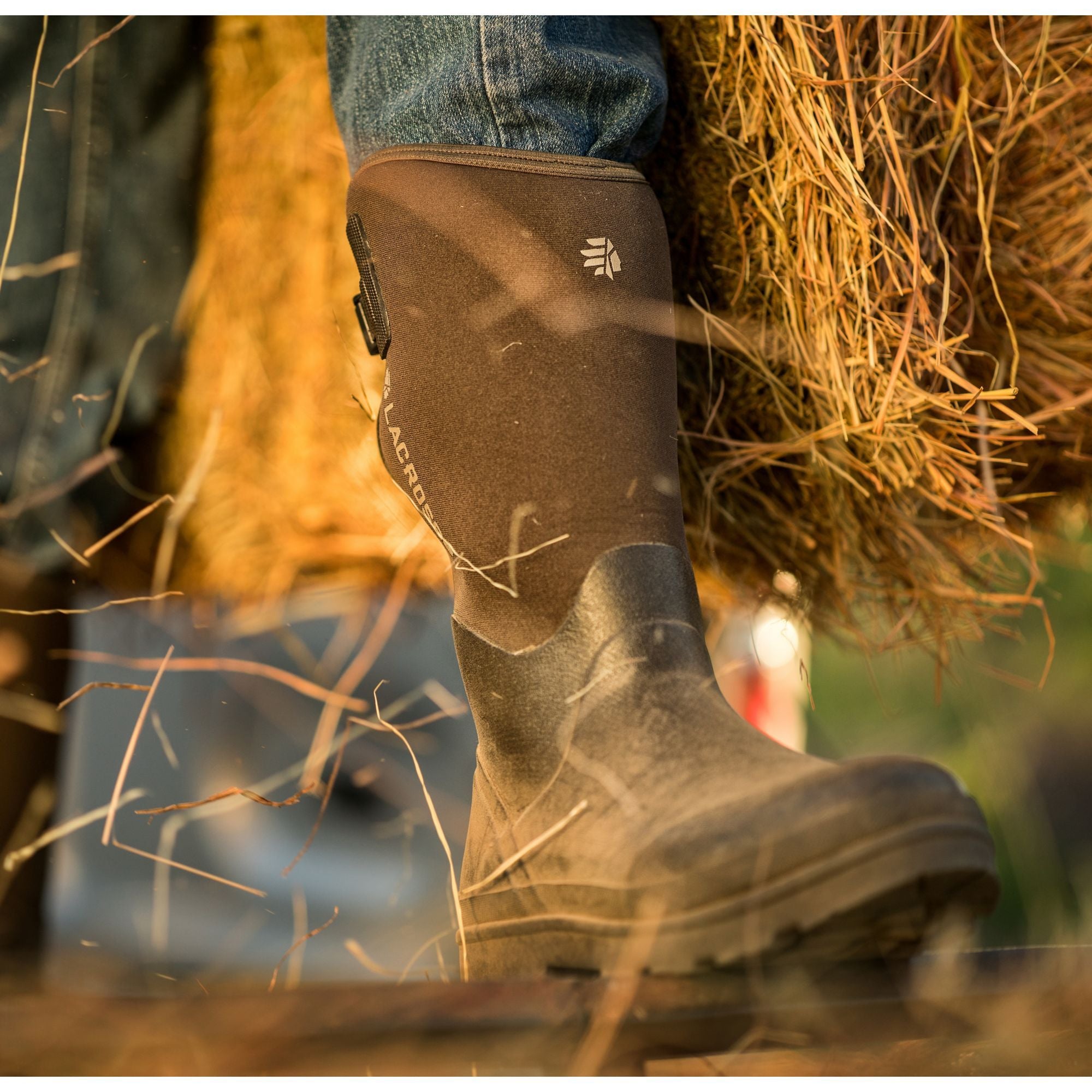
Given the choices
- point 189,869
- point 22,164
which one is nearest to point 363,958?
point 189,869

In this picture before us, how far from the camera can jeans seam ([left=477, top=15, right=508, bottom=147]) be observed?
1.46 feet

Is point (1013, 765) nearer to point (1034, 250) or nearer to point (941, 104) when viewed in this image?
point (1034, 250)

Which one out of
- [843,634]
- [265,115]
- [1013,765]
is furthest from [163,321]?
[1013,765]

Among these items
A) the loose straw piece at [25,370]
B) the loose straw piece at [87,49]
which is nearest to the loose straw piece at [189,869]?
the loose straw piece at [25,370]

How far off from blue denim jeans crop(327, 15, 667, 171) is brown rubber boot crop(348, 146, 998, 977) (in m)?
0.02

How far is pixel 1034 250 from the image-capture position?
0.66m

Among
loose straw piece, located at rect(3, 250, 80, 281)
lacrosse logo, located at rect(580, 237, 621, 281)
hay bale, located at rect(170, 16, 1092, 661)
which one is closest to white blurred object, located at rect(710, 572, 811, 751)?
hay bale, located at rect(170, 16, 1092, 661)

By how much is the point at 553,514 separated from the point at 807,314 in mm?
249

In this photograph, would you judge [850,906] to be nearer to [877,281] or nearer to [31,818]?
[877,281]

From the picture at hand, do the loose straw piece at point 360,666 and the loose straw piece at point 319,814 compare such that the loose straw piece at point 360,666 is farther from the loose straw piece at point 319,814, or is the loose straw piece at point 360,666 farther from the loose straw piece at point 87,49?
the loose straw piece at point 87,49

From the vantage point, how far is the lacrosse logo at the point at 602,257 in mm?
454
